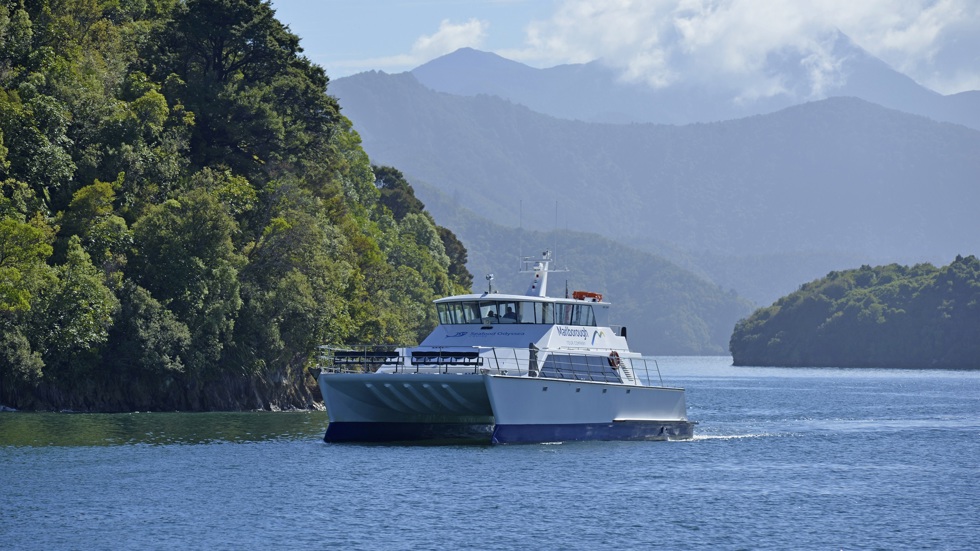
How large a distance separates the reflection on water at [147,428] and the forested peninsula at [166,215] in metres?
3.01

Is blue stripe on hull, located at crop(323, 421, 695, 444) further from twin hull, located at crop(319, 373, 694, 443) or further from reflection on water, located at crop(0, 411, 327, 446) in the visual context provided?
reflection on water, located at crop(0, 411, 327, 446)

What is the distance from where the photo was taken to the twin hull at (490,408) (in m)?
44.1

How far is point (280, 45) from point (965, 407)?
45.1m

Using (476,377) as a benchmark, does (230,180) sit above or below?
above

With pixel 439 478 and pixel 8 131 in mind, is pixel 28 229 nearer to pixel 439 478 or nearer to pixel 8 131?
pixel 8 131

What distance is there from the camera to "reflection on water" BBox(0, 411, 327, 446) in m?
46.8

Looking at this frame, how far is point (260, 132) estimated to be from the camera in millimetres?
72750

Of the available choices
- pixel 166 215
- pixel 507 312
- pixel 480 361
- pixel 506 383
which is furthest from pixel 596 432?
pixel 166 215

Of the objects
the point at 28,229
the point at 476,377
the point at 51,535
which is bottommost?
the point at 51,535

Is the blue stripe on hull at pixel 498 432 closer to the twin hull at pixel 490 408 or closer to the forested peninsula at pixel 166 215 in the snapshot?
the twin hull at pixel 490 408

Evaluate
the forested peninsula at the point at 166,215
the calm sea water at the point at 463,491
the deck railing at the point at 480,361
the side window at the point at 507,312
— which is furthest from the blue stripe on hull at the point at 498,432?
Result: the forested peninsula at the point at 166,215

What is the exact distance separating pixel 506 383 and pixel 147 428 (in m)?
16.4

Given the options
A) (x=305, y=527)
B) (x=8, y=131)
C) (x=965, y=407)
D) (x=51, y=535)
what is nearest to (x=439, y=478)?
(x=305, y=527)

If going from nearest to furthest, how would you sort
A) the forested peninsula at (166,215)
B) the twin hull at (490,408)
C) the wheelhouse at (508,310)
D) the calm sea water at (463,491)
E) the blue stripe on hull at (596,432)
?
the calm sea water at (463,491) → the twin hull at (490,408) → the blue stripe on hull at (596,432) → the wheelhouse at (508,310) → the forested peninsula at (166,215)
